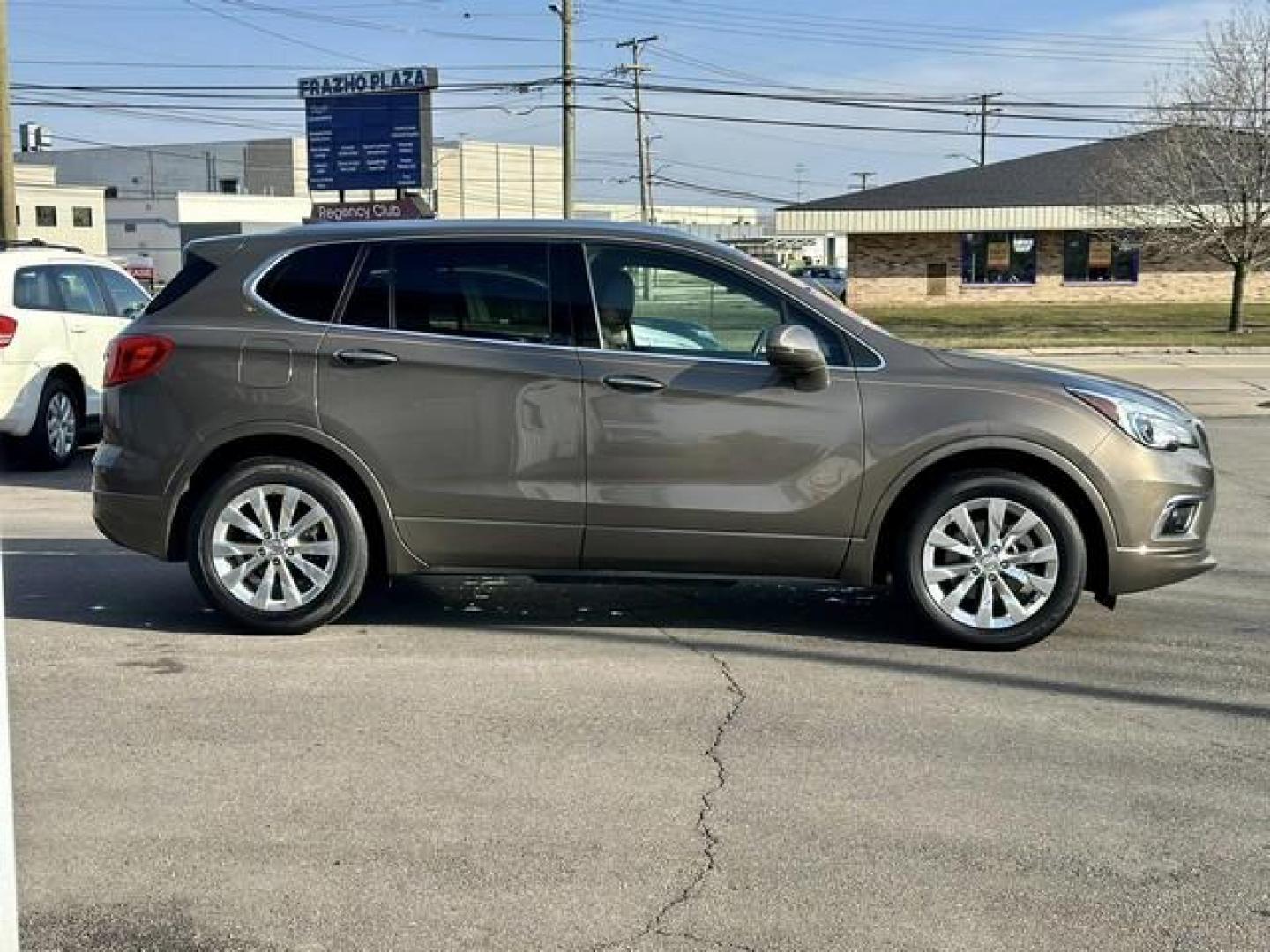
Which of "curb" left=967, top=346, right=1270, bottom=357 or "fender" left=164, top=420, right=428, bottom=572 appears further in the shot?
"curb" left=967, top=346, right=1270, bottom=357

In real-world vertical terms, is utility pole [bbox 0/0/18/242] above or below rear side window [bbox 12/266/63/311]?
above

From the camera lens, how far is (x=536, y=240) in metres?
6.10

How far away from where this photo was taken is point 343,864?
382 centimetres

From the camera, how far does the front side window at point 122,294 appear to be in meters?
12.6

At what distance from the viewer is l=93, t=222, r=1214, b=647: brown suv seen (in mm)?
5836

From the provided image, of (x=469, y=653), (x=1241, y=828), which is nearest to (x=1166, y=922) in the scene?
(x=1241, y=828)

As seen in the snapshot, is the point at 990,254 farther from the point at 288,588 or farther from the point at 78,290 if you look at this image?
the point at 288,588

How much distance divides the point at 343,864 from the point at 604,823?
780 millimetres

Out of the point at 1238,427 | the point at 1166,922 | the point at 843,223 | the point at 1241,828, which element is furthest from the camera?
the point at 843,223

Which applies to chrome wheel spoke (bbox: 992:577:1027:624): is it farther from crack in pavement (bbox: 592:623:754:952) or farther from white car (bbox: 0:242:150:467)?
white car (bbox: 0:242:150:467)

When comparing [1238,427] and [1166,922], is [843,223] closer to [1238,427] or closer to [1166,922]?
[1238,427]

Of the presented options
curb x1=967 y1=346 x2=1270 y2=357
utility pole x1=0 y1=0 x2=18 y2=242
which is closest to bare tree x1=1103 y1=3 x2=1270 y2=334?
curb x1=967 y1=346 x2=1270 y2=357

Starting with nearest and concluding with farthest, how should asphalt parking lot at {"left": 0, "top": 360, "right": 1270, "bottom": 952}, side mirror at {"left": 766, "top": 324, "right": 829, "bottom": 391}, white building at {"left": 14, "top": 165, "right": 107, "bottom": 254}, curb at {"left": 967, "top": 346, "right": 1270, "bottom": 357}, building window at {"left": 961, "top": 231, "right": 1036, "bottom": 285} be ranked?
asphalt parking lot at {"left": 0, "top": 360, "right": 1270, "bottom": 952}, side mirror at {"left": 766, "top": 324, "right": 829, "bottom": 391}, curb at {"left": 967, "top": 346, "right": 1270, "bottom": 357}, building window at {"left": 961, "top": 231, "right": 1036, "bottom": 285}, white building at {"left": 14, "top": 165, "right": 107, "bottom": 254}

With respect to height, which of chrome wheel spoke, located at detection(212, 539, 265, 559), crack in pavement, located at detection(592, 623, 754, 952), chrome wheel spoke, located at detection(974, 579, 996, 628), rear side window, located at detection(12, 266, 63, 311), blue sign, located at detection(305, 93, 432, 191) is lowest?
crack in pavement, located at detection(592, 623, 754, 952)
